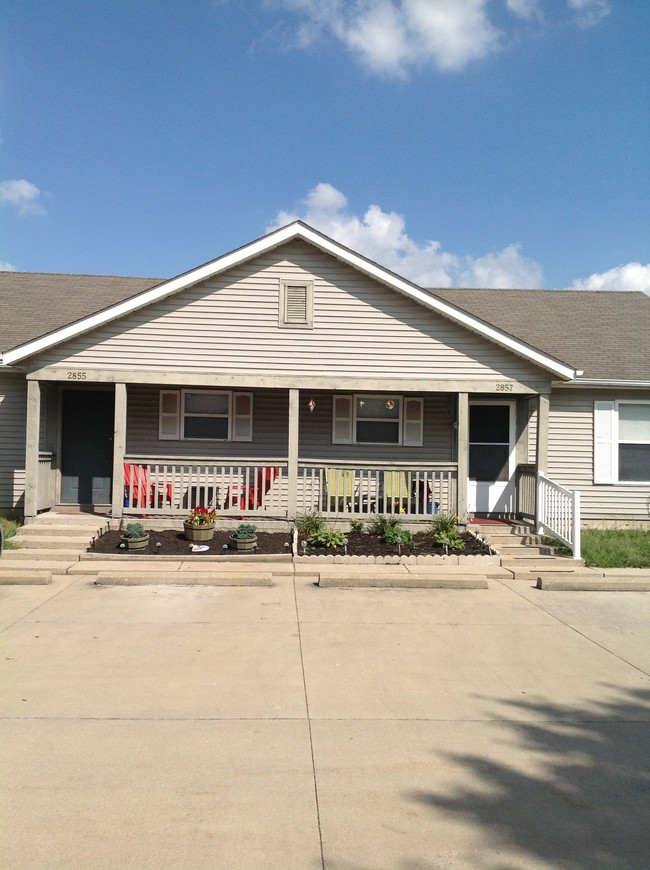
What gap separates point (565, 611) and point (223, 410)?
7.56 m

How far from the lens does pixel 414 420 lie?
13.0m

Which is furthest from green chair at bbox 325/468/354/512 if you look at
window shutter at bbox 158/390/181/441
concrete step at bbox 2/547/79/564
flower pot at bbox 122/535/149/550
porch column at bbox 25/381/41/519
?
porch column at bbox 25/381/41/519

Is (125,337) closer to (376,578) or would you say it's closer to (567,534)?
(376,578)

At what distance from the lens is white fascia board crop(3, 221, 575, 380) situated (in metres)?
10.8

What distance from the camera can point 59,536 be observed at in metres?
10.4

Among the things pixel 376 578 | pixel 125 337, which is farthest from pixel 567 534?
pixel 125 337

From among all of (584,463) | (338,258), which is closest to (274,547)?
(338,258)

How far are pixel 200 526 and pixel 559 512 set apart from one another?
587cm

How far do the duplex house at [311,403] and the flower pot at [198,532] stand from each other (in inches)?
30.3

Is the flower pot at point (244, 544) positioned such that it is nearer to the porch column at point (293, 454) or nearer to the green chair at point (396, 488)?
the porch column at point (293, 454)

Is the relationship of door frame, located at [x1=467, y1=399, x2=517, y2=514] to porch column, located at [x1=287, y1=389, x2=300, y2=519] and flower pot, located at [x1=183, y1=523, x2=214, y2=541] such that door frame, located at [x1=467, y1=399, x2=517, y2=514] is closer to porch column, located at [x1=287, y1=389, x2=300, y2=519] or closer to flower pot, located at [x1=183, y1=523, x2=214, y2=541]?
porch column, located at [x1=287, y1=389, x2=300, y2=519]

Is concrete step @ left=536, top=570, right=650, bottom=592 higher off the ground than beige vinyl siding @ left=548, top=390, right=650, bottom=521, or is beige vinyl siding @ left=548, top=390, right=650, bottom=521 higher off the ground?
beige vinyl siding @ left=548, top=390, right=650, bottom=521

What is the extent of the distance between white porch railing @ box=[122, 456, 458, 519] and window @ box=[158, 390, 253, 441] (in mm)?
1100

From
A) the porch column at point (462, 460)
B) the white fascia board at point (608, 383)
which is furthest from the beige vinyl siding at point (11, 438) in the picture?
the white fascia board at point (608, 383)
